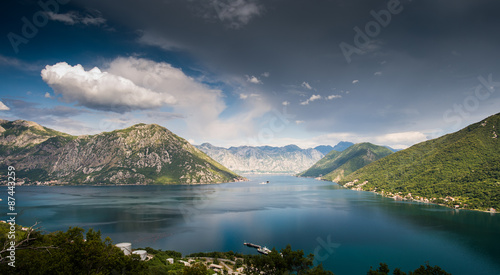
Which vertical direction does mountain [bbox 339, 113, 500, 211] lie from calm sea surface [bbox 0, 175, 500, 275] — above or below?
above

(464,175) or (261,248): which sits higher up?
(464,175)

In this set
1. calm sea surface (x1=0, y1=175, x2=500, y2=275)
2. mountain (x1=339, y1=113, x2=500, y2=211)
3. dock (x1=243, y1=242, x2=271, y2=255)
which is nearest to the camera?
calm sea surface (x1=0, y1=175, x2=500, y2=275)

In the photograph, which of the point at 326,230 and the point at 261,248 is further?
the point at 326,230

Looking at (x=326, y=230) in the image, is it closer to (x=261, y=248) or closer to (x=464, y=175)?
(x=261, y=248)

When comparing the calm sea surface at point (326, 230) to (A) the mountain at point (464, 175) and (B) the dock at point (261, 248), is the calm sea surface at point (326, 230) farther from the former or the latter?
(A) the mountain at point (464, 175)

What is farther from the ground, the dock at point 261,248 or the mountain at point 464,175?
the mountain at point 464,175

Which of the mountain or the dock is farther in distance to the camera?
the mountain

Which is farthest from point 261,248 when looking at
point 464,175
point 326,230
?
point 464,175

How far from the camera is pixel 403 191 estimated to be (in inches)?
7180

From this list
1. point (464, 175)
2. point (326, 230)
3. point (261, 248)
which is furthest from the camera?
point (464, 175)

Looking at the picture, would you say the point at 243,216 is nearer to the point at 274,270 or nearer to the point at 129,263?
the point at 274,270

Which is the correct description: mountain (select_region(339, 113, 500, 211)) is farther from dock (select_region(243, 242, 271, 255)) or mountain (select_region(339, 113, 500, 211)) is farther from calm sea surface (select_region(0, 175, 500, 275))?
dock (select_region(243, 242, 271, 255))

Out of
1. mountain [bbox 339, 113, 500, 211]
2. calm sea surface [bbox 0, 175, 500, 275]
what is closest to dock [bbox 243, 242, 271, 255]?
calm sea surface [bbox 0, 175, 500, 275]

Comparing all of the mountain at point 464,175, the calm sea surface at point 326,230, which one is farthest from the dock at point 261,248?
the mountain at point 464,175
